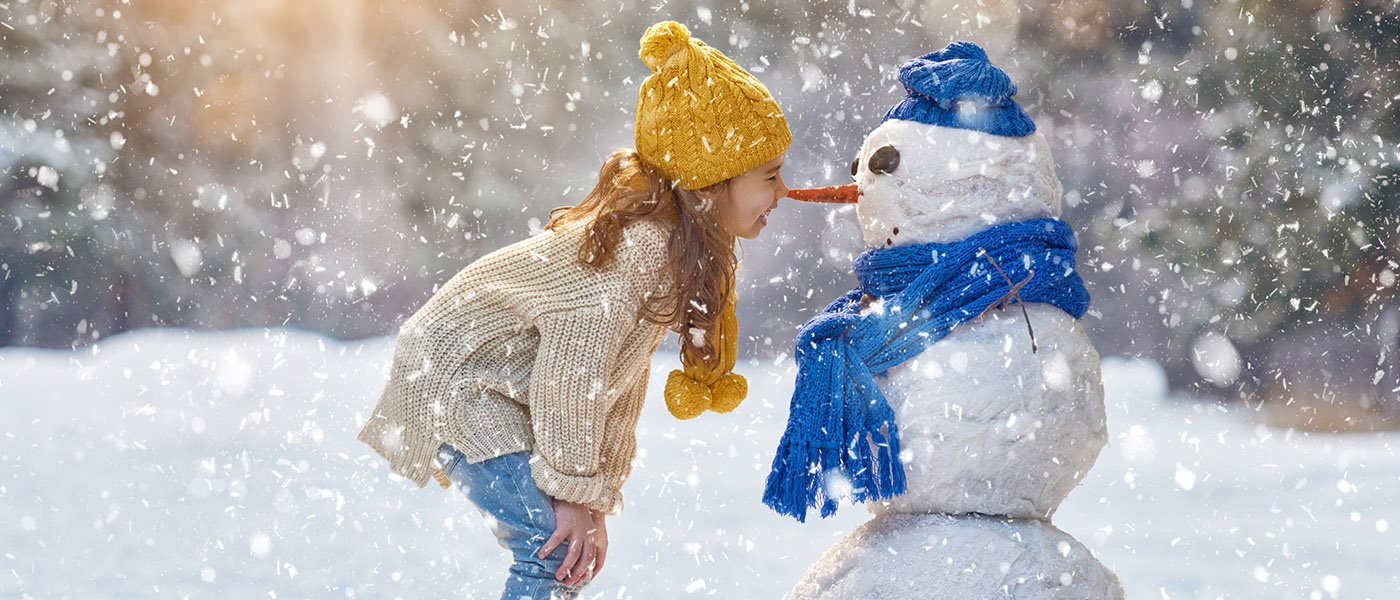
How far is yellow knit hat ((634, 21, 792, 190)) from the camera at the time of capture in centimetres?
210

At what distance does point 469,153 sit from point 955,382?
Answer: 13.3 ft

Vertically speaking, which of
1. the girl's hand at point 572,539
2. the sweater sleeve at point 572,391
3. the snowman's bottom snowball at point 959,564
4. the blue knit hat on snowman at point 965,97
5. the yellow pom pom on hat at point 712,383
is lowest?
the snowman's bottom snowball at point 959,564

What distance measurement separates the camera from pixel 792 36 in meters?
5.41

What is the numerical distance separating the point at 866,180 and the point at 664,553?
1.63 meters

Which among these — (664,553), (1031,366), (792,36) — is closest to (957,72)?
(1031,366)

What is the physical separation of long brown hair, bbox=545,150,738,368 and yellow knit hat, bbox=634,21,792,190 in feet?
0.11

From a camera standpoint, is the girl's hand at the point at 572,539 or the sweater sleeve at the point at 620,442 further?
the sweater sleeve at the point at 620,442

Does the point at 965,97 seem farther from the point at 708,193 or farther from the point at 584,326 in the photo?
the point at 584,326

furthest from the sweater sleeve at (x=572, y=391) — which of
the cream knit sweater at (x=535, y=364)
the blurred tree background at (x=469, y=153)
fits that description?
the blurred tree background at (x=469, y=153)

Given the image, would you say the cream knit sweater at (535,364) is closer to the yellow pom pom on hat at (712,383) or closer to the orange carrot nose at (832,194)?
the yellow pom pom on hat at (712,383)

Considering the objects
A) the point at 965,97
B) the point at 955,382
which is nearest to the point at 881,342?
the point at 955,382

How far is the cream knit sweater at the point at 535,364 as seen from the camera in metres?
2.00

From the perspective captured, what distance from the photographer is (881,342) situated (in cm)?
204

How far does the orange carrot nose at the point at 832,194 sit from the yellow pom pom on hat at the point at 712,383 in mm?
202
